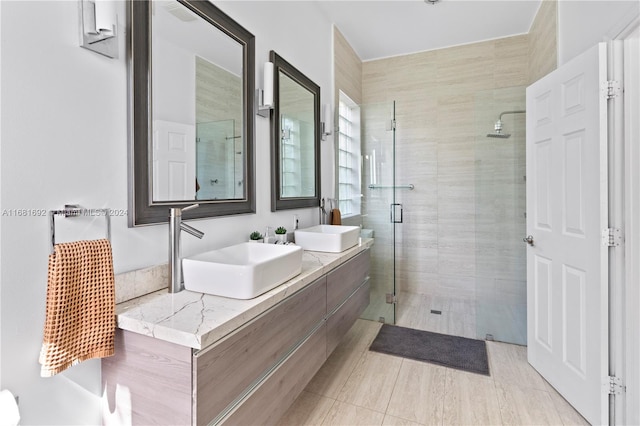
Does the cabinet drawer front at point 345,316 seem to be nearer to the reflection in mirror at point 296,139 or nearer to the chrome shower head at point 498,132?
the reflection in mirror at point 296,139

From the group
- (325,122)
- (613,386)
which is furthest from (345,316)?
(325,122)

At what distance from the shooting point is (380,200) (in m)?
3.15

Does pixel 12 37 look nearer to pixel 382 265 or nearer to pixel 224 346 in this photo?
pixel 224 346

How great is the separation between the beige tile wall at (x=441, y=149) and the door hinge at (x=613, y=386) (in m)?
1.99

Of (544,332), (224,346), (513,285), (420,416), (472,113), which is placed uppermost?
(472,113)

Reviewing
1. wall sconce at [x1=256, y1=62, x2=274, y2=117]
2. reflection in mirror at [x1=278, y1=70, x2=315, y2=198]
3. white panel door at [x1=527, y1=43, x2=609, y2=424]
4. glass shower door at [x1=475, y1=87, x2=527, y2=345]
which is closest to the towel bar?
wall sconce at [x1=256, y1=62, x2=274, y2=117]

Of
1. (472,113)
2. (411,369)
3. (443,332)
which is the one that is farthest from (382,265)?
(472,113)

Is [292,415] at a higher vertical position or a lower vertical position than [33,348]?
lower

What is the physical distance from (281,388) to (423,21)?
3.41 m

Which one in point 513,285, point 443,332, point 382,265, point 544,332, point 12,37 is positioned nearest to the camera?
point 12,37

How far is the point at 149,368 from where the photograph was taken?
1012 millimetres

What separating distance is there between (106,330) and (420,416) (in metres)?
1.65

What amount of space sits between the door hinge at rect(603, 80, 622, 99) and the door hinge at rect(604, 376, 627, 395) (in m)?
1.45

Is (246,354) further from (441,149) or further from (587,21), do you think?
(441,149)
